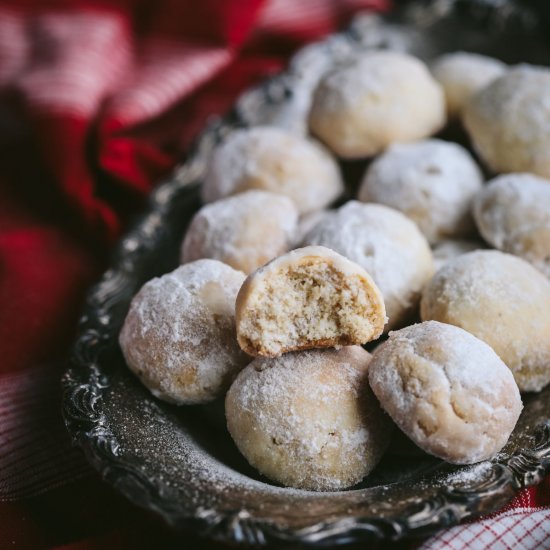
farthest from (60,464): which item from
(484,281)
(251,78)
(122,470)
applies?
(251,78)

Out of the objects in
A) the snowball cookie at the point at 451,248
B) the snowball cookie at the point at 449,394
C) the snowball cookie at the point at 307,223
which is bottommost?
the snowball cookie at the point at 451,248

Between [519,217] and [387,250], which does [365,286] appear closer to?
[387,250]

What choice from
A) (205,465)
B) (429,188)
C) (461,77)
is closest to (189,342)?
(205,465)

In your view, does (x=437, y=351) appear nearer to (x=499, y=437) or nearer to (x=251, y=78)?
(x=499, y=437)

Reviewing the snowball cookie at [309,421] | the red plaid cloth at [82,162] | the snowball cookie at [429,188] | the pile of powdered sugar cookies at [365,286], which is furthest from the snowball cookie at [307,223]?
the red plaid cloth at [82,162]

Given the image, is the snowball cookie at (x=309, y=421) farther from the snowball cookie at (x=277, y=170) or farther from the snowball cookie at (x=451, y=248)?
the snowball cookie at (x=277, y=170)
